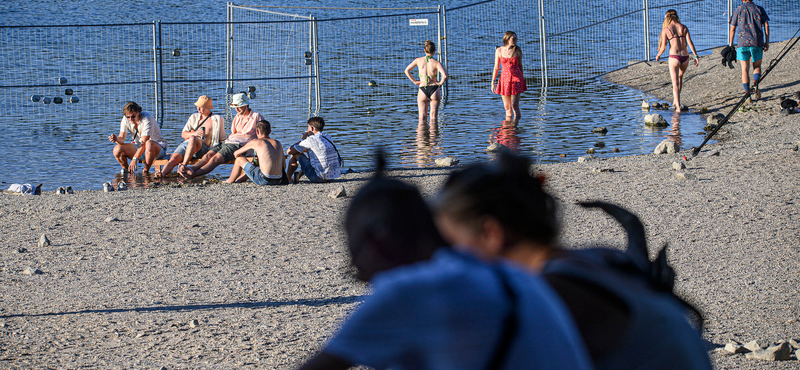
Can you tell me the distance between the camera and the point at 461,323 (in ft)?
3.80

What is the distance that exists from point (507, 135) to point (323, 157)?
4638mm

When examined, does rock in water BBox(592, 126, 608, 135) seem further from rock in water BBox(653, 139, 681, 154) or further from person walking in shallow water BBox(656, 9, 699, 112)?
rock in water BBox(653, 139, 681, 154)

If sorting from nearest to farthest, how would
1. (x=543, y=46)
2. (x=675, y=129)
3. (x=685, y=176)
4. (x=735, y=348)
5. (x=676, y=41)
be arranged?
(x=735, y=348) → (x=685, y=176) → (x=675, y=129) → (x=676, y=41) → (x=543, y=46)

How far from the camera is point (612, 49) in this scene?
2539 cm

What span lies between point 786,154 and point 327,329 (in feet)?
22.5

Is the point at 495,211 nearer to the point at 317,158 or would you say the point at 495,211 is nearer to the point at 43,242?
the point at 43,242

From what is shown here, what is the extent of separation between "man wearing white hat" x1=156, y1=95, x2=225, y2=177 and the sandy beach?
1.05 meters

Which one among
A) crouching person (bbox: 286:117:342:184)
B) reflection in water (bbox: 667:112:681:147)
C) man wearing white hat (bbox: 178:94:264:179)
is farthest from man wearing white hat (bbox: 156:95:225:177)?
reflection in water (bbox: 667:112:681:147)

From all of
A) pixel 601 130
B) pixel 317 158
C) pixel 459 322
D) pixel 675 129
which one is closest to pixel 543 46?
pixel 601 130

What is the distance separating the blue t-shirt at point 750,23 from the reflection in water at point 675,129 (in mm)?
1674

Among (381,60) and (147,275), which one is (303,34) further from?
(147,275)

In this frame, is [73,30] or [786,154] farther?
[73,30]

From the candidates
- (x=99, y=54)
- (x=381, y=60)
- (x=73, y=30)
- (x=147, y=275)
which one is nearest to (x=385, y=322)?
(x=147, y=275)

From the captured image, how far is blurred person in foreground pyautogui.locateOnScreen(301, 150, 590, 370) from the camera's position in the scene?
116 cm
